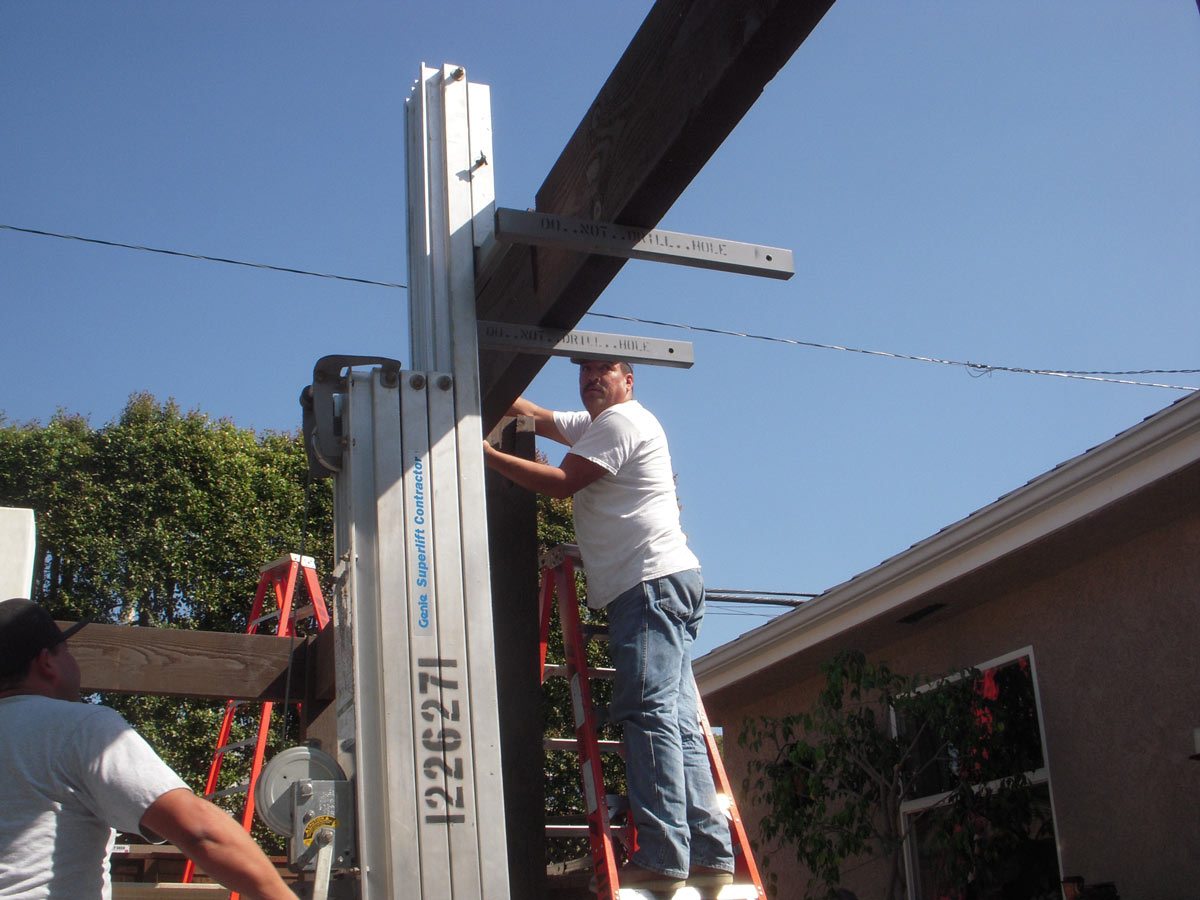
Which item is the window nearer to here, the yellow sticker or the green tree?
the yellow sticker

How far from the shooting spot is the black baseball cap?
2.45m

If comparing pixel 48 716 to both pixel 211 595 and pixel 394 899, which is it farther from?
pixel 211 595

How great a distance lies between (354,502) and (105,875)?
2.83ft

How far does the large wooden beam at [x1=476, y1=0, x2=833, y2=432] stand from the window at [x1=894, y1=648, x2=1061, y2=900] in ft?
13.3

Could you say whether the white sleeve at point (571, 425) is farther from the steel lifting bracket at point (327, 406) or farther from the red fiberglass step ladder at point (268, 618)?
the red fiberglass step ladder at point (268, 618)

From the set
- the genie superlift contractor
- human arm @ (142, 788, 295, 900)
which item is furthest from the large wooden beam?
human arm @ (142, 788, 295, 900)

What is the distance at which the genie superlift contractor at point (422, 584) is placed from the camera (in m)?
2.48

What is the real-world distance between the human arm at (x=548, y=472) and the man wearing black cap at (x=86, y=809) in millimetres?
1232

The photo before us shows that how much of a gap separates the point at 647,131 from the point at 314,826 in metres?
1.63

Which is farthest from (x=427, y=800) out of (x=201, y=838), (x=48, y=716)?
(x=48, y=716)

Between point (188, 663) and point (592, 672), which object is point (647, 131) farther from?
point (188, 663)

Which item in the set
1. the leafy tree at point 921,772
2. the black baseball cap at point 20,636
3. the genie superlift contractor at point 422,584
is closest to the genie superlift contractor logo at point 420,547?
the genie superlift contractor at point 422,584

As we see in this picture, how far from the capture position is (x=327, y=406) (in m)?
2.75

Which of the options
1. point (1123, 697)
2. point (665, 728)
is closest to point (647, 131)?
point (665, 728)
